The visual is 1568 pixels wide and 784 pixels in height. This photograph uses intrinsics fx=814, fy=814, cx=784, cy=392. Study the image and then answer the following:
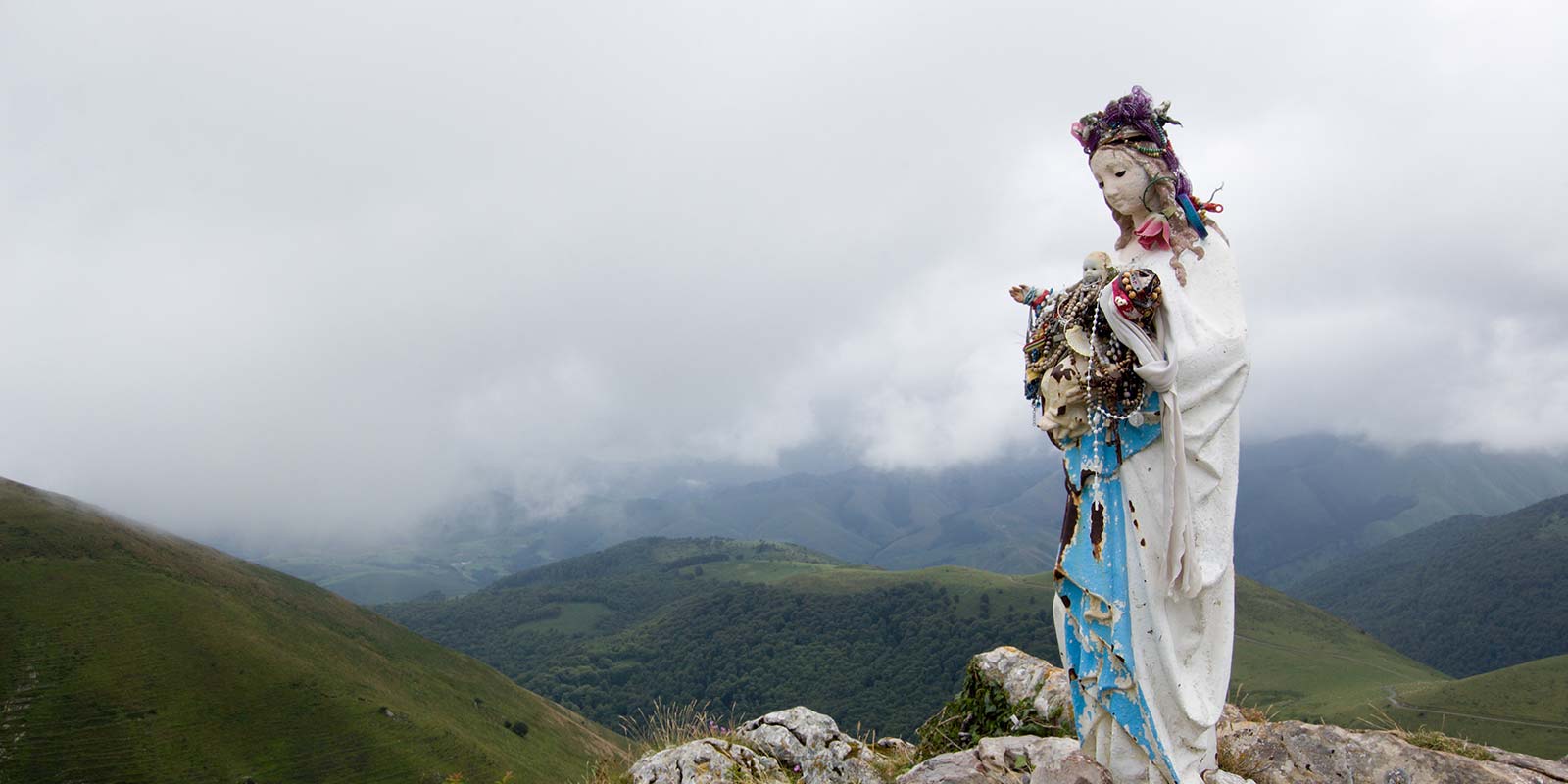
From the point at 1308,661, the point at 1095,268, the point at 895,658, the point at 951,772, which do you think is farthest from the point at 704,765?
the point at 1308,661

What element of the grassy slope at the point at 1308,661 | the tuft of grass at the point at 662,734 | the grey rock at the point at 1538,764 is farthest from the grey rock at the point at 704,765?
the grassy slope at the point at 1308,661

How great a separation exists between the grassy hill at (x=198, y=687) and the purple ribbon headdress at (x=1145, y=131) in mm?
82620

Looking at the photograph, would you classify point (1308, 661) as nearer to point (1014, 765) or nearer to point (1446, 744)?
point (1446, 744)

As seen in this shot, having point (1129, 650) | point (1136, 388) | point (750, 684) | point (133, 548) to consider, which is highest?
point (1136, 388)

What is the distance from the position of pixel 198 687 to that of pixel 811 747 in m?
96.9

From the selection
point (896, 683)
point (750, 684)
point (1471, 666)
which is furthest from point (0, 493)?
point (1471, 666)

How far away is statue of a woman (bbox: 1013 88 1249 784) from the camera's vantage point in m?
7.09

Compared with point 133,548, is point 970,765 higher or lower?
higher

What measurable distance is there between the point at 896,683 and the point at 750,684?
93.5ft

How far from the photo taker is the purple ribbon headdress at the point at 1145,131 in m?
7.78

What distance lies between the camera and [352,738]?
82750mm

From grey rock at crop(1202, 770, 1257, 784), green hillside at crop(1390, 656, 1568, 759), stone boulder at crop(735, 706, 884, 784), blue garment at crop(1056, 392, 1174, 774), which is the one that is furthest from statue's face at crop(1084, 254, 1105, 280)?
green hillside at crop(1390, 656, 1568, 759)

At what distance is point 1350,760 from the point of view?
26.5 feet

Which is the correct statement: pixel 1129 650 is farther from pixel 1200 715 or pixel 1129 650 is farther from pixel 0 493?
pixel 0 493
